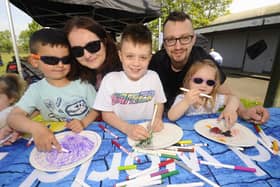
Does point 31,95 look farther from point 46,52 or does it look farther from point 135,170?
point 135,170

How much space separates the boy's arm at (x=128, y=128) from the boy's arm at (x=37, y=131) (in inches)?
12.6

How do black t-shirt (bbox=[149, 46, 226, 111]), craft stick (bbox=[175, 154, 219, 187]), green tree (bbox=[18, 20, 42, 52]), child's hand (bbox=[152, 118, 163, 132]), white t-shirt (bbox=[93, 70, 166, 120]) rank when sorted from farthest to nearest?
green tree (bbox=[18, 20, 42, 52]) < black t-shirt (bbox=[149, 46, 226, 111]) < white t-shirt (bbox=[93, 70, 166, 120]) < child's hand (bbox=[152, 118, 163, 132]) < craft stick (bbox=[175, 154, 219, 187])

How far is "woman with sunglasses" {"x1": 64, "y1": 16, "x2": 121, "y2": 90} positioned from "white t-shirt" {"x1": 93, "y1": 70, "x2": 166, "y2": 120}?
0.18 metres

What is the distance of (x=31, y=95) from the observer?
1162mm

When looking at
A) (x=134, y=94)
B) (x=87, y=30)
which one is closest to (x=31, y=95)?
(x=87, y=30)

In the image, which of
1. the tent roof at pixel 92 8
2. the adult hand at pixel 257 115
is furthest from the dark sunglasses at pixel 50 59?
the tent roof at pixel 92 8

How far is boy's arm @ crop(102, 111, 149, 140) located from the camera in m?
0.83

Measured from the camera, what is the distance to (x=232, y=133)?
914mm

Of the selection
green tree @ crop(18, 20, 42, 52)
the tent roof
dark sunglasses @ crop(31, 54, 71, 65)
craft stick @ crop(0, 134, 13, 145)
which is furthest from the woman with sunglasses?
green tree @ crop(18, 20, 42, 52)

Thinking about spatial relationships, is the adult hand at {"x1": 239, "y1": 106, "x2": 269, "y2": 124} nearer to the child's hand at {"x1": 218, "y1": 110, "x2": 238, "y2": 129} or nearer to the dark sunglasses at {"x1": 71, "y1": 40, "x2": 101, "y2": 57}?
the child's hand at {"x1": 218, "y1": 110, "x2": 238, "y2": 129}

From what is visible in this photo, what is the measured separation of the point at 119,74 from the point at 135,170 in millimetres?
741

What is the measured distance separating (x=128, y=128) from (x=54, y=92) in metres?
0.64

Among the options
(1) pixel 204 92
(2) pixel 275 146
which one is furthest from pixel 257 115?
(1) pixel 204 92

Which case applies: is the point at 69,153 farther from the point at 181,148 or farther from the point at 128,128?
the point at 181,148
